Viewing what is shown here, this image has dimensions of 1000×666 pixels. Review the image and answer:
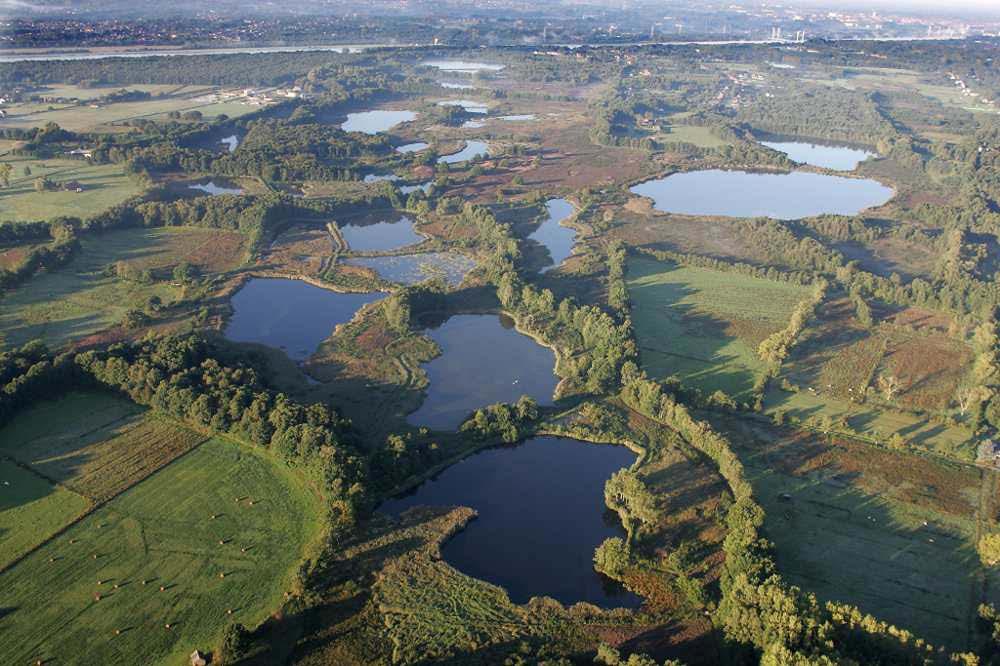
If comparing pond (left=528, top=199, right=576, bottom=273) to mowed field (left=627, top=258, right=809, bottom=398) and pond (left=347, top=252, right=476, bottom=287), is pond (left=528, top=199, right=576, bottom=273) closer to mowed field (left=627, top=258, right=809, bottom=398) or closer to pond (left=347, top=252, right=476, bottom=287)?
mowed field (left=627, top=258, right=809, bottom=398)

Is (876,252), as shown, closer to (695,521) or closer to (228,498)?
(695,521)

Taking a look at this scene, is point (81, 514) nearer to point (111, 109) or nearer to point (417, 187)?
point (417, 187)

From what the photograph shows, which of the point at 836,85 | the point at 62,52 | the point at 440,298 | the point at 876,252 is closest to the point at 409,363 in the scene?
the point at 440,298

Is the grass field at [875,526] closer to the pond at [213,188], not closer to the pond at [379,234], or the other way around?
the pond at [379,234]

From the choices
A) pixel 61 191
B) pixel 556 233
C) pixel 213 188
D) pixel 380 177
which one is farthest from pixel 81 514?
pixel 380 177

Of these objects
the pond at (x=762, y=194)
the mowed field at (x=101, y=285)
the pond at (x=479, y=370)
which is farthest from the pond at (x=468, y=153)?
the pond at (x=479, y=370)

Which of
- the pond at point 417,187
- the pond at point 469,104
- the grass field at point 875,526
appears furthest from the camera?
the pond at point 469,104
